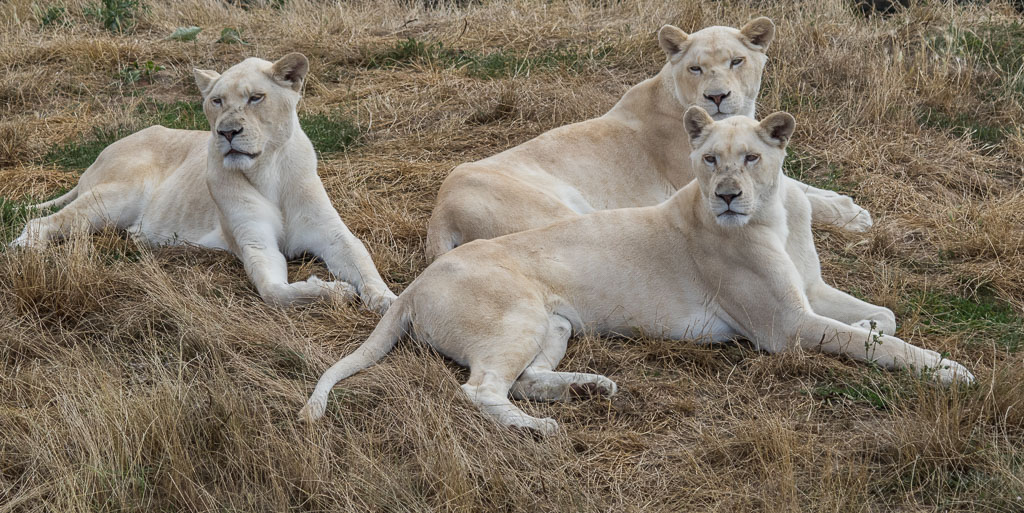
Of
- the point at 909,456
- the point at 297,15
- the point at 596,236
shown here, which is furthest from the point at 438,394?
the point at 297,15

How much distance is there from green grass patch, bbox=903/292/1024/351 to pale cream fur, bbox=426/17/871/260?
115 cm

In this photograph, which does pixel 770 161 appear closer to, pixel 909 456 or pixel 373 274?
pixel 909 456

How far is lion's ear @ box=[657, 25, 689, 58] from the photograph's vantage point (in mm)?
6277

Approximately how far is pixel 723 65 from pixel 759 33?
299mm

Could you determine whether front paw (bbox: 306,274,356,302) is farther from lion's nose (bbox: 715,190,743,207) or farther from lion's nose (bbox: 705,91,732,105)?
lion's nose (bbox: 705,91,732,105)

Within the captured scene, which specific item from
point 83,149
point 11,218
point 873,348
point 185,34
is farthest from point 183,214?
point 185,34

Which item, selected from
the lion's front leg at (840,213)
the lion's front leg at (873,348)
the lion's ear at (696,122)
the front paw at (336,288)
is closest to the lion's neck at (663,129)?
the lion's front leg at (840,213)

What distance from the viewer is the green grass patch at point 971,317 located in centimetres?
462

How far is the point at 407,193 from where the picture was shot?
703cm

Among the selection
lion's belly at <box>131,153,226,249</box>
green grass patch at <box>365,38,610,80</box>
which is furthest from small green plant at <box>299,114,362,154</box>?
lion's belly at <box>131,153,226,249</box>

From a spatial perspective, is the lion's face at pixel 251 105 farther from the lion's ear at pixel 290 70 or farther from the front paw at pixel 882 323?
the front paw at pixel 882 323

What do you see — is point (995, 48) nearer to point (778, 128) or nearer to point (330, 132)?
point (778, 128)

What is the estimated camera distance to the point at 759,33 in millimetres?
6156

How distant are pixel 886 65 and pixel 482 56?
11.9 ft
